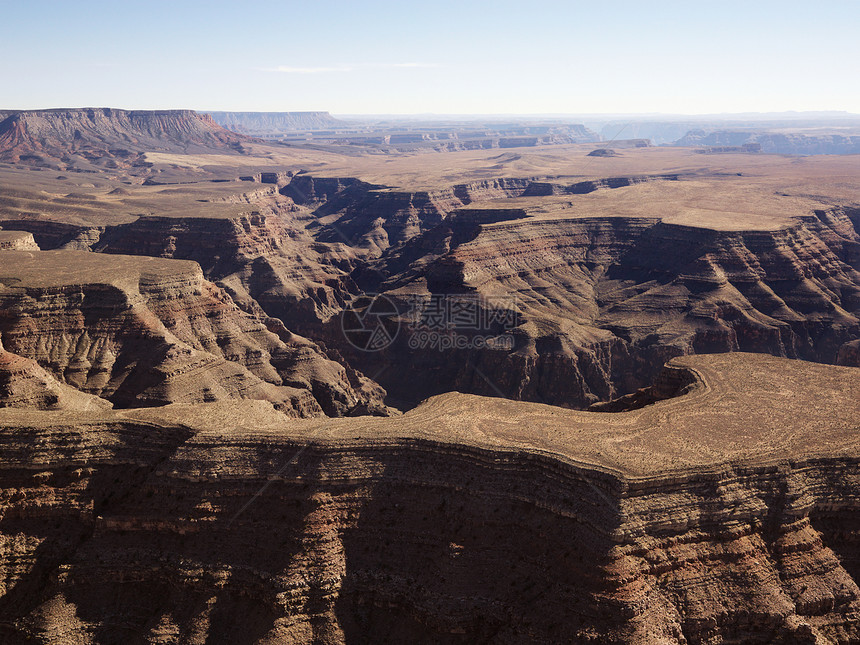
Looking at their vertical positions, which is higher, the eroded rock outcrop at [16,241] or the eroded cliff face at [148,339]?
the eroded rock outcrop at [16,241]

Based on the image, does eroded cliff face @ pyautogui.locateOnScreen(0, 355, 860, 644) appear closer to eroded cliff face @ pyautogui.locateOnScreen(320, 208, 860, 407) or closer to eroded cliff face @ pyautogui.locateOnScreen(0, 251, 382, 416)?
eroded cliff face @ pyautogui.locateOnScreen(0, 251, 382, 416)

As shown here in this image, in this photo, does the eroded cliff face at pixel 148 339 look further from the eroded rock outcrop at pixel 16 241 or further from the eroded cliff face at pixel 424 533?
the eroded cliff face at pixel 424 533

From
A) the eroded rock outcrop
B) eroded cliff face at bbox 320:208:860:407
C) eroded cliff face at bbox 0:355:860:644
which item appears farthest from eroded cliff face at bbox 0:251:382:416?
eroded cliff face at bbox 0:355:860:644

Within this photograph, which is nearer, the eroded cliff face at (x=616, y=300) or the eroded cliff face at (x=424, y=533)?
the eroded cliff face at (x=424, y=533)

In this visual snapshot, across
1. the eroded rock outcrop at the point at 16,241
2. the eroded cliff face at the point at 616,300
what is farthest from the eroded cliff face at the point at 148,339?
the eroded cliff face at the point at 616,300

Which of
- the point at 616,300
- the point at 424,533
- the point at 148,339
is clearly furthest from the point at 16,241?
the point at 424,533

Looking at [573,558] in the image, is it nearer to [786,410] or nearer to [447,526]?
[447,526]

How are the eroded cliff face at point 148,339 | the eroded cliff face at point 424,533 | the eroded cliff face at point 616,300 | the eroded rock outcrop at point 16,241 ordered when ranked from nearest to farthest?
the eroded cliff face at point 424,533
the eroded cliff face at point 148,339
the eroded cliff face at point 616,300
the eroded rock outcrop at point 16,241

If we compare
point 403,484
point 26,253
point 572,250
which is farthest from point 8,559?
point 572,250
